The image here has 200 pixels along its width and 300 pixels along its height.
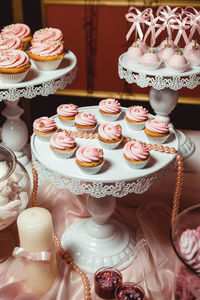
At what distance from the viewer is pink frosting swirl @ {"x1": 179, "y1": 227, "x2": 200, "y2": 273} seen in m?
0.92

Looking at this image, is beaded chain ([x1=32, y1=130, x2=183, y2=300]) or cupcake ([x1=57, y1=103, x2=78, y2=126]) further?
cupcake ([x1=57, y1=103, x2=78, y2=126])

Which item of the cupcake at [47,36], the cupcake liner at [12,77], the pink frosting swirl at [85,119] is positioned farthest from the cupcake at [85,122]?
the cupcake at [47,36]

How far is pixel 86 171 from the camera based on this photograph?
4.27 ft

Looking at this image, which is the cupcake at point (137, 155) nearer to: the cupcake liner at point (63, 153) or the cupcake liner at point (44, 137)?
the cupcake liner at point (63, 153)

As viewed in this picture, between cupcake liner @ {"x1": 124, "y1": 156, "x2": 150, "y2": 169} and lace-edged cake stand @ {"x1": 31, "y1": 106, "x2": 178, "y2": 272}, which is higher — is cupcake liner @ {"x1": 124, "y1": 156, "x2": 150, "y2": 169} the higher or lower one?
the higher one

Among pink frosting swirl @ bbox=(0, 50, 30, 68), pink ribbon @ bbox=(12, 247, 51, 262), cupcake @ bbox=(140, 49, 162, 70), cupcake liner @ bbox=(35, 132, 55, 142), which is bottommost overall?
pink ribbon @ bbox=(12, 247, 51, 262)

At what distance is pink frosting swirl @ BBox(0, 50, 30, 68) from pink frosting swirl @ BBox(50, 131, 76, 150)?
449 millimetres

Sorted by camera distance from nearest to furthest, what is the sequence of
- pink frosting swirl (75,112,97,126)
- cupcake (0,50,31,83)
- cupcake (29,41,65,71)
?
pink frosting swirl (75,112,97,126) → cupcake (0,50,31,83) → cupcake (29,41,65,71)

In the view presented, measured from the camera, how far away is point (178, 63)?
5.90 ft

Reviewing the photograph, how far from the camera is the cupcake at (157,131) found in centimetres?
145

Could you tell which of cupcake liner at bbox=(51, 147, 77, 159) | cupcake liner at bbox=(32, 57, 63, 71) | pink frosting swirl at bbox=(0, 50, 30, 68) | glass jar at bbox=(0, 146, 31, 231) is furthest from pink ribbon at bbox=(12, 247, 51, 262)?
cupcake liner at bbox=(32, 57, 63, 71)

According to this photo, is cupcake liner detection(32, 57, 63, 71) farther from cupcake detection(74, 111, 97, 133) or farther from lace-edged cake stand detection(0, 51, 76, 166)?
cupcake detection(74, 111, 97, 133)

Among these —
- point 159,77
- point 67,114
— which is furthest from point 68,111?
point 159,77

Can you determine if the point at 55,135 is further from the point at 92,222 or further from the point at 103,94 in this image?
the point at 103,94
